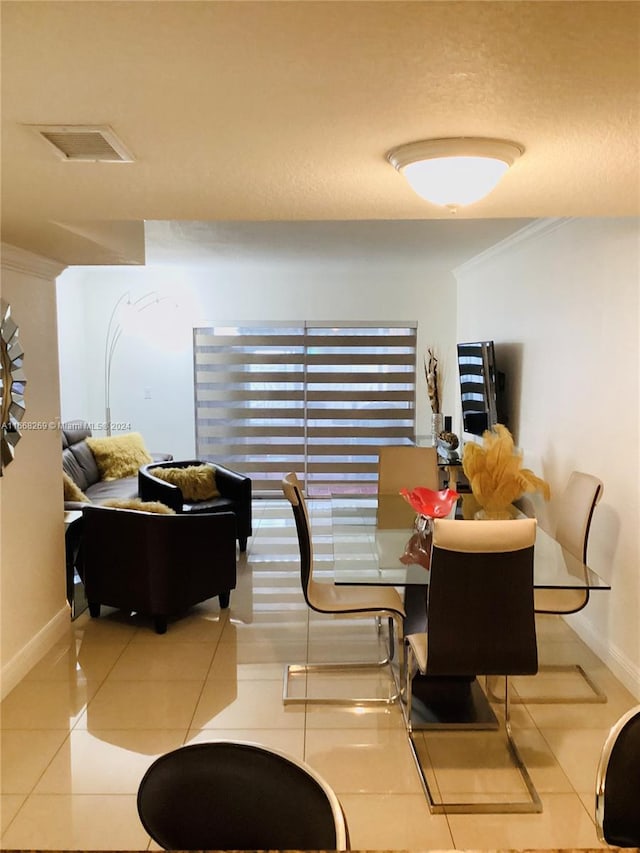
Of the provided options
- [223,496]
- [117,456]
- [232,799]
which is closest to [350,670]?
[232,799]

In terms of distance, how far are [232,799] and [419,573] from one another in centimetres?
173

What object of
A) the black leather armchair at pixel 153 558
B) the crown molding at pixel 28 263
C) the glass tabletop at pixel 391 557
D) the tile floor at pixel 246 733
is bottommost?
the tile floor at pixel 246 733

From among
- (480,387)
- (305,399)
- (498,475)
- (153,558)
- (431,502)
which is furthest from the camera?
(305,399)

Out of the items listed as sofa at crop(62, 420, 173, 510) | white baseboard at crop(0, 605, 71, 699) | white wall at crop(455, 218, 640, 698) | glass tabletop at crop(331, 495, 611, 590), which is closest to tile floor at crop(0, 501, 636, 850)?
white baseboard at crop(0, 605, 71, 699)

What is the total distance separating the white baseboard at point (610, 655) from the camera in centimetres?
310

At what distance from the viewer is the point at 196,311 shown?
7.30m

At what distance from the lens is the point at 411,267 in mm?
7145

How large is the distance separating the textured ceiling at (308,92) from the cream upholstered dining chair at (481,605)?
4.02 ft

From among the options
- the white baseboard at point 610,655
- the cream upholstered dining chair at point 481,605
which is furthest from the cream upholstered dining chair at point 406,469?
the cream upholstered dining chair at point 481,605

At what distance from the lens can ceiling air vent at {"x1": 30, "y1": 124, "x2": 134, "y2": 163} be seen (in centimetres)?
157

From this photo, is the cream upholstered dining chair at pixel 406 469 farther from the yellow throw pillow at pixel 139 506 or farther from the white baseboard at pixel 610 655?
the yellow throw pillow at pixel 139 506

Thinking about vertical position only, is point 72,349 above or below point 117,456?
Answer: above

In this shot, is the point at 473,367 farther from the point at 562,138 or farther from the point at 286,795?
the point at 286,795

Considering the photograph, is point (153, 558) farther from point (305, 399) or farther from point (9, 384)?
point (305, 399)
